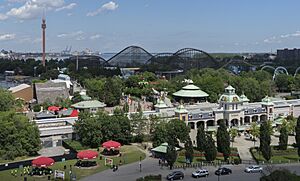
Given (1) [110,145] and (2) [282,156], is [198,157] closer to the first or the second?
(2) [282,156]

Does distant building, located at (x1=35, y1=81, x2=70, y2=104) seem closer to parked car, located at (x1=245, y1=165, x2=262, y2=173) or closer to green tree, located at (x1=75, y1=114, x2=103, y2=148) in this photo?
green tree, located at (x1=75, y1=114, x2=103, y2=148)

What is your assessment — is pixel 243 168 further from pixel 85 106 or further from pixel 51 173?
pixel 85 106

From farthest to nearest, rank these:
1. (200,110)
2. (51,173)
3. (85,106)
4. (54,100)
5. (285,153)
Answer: (54,100), (85,106), (200,110), (285,153), (51,173)

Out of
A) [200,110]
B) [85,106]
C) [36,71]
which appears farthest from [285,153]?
[36,71]

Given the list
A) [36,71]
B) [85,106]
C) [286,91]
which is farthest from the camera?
[36,71]

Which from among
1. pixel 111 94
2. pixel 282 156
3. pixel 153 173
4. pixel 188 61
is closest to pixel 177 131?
pixel 153 173

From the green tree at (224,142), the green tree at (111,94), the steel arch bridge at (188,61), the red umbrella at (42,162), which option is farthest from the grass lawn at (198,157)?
the steel arch bridge at (188,61)

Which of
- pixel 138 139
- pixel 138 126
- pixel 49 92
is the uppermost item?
pixel 49 92

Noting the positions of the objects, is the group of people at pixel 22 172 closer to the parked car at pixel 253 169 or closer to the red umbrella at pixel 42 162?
the red umbrella at pixel 42 162

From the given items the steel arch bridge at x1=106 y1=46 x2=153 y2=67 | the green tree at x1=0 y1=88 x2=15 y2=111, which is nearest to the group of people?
the green tree at x1=0 y1=88 x2=15 y2=111
